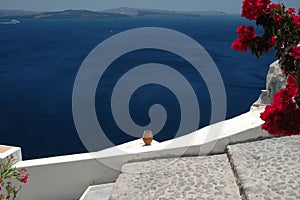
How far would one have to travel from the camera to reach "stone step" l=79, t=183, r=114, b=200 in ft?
13.3

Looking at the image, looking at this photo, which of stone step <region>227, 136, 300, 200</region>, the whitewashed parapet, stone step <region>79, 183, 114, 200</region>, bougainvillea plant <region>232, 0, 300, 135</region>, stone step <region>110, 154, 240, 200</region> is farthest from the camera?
the whitewashed parapet

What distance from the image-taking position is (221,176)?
4.02 meters

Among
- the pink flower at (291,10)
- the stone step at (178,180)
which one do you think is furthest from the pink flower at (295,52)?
the stone step at (178,180)

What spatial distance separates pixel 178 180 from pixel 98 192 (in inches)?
41.5

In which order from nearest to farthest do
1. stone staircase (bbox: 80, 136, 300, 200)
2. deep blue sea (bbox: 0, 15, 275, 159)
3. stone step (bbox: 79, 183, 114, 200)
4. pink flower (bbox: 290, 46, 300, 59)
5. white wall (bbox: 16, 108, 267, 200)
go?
pink flower (bbox: 290, 46, 300, 59), stone staircase (bbox: 80, 136, 300, 200), stone step (bbox: 79, 183, 114, 200), white wall (bbox: 16, 108, 267, 200), deep blue sea (bbox: 0, 15, 275, 159)

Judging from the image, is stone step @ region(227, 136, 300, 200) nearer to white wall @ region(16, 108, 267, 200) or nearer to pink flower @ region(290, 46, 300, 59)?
white wall @ region(16, 108, 267, 200)

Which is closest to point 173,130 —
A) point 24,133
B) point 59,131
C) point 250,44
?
point 59,131

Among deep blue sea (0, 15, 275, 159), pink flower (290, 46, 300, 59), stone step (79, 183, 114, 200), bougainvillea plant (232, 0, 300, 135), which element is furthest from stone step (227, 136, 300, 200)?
deep blue sea (0, 15, 275, 159)

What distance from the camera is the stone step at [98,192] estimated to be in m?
4.05

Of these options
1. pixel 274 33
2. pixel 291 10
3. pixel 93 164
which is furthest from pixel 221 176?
pixel 291 10

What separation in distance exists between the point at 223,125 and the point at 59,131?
2179 cm

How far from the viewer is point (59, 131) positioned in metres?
25.2

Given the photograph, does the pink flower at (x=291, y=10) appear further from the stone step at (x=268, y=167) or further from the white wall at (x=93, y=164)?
the white wall at (x=93, y=164)

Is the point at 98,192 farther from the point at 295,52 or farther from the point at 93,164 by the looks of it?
the point at 295,52
